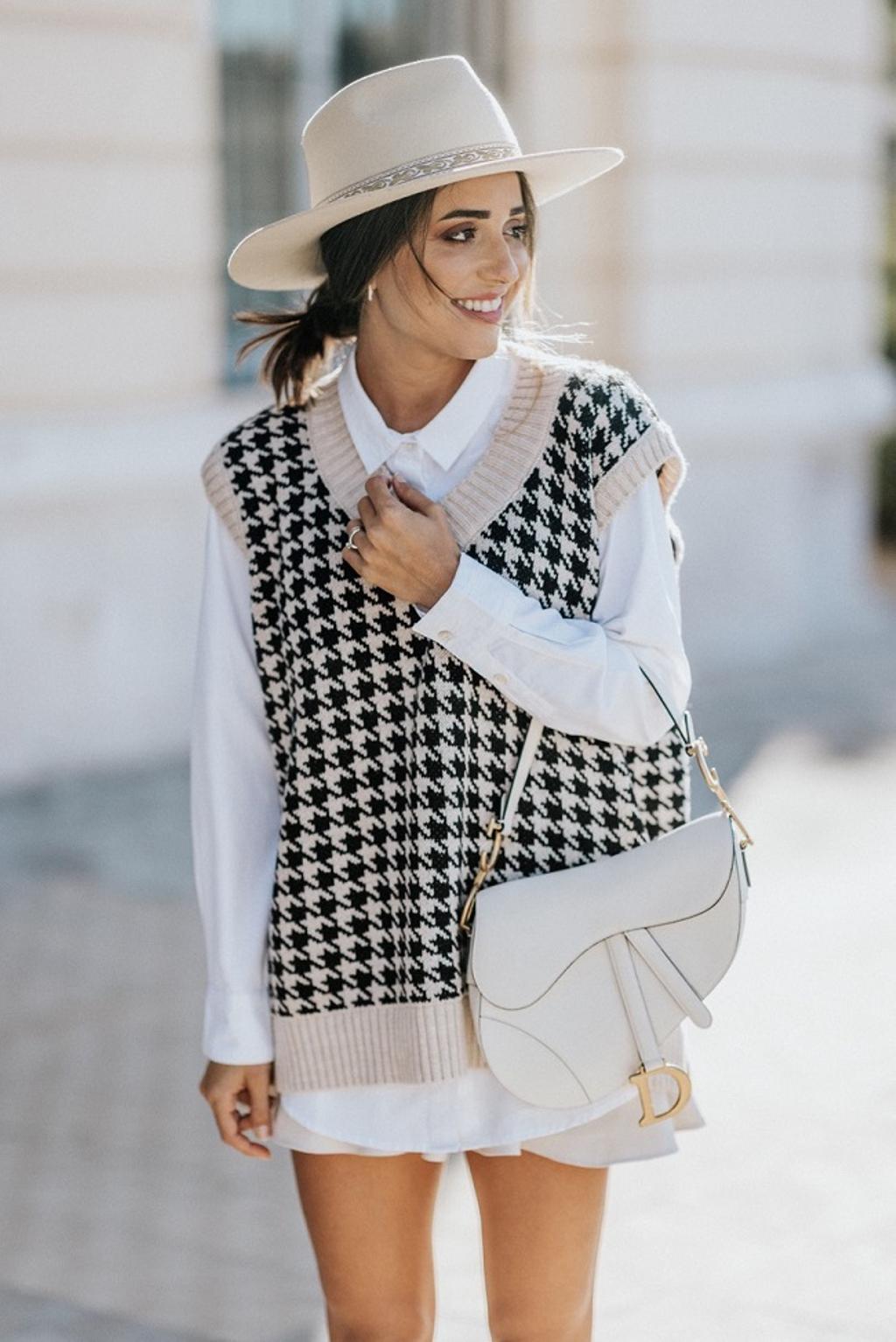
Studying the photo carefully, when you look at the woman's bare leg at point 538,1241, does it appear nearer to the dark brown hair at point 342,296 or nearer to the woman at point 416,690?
the woman at point 416,690

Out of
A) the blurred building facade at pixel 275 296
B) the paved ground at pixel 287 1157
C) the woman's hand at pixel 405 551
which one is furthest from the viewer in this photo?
the blurred building facade at pixel 275 296

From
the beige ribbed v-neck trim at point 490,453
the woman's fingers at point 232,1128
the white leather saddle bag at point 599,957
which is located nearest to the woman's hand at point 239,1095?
the woman's fingers at point 232,1128

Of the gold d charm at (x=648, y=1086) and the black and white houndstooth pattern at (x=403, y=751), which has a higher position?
the black and white houndstooth pattern at (x=403, y=751)

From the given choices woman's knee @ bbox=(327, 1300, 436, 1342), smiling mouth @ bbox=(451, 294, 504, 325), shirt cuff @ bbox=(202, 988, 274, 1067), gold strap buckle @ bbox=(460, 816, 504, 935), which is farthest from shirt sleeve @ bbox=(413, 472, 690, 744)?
woman's knee @ bbox=(327, 1300, 436, 1342)

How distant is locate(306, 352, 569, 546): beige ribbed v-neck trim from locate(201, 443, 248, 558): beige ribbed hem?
11 centimetres

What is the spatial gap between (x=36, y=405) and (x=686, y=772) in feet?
18.1

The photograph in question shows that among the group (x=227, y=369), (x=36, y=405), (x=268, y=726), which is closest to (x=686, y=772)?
(x=268, y=726)

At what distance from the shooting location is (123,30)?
7.45 m

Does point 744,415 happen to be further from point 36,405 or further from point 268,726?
point 268,726

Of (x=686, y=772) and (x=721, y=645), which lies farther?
(x=721, y=645)

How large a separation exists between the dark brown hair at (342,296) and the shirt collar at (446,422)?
0.40 feet

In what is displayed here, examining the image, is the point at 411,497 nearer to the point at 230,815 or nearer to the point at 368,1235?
the point at 230,815

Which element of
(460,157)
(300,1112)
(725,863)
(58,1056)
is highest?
(460,157)

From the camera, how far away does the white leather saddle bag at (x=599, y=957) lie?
222 centimetres
